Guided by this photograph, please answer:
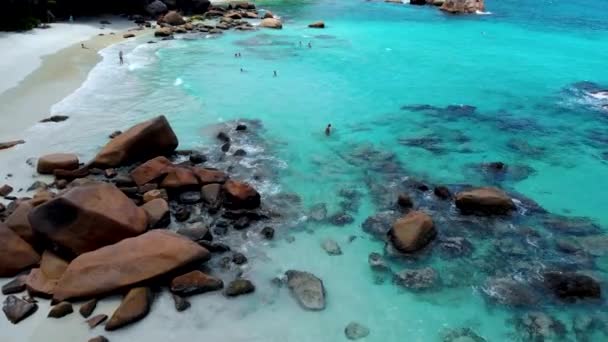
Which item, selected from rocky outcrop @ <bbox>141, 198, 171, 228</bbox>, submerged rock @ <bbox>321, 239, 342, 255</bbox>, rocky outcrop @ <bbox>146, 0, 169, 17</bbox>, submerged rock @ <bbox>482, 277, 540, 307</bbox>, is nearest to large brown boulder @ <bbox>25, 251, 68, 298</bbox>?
rocky outcrop @ <bbox>141, 198, 171, 228</bbox>

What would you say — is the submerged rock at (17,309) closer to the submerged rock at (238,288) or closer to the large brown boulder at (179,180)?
the submerged rock at (238,288)

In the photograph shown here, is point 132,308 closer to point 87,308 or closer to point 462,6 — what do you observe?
point 87,308

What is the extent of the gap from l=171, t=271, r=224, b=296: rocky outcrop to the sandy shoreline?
1138 centimetres

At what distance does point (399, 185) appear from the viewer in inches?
631

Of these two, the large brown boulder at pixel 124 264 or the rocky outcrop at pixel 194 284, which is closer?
the large brown boulder at pixel 124 264

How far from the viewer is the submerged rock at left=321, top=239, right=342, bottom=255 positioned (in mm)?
12406

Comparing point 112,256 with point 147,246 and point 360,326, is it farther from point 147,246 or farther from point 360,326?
point 360,326

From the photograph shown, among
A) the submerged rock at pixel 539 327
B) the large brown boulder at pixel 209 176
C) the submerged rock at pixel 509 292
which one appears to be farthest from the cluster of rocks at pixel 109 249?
the submerged rock at pixel 539 327

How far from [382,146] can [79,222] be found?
12080mm

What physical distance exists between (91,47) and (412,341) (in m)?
32.4

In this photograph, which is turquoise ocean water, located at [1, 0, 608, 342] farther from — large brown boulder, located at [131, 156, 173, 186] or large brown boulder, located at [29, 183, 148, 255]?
large brown boulder, located at [131, 156, 173, 186]

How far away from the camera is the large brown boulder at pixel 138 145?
51.9ft

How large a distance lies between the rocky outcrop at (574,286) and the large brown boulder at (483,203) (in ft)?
9.97

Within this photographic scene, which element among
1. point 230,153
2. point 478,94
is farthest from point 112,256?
point 478,94
